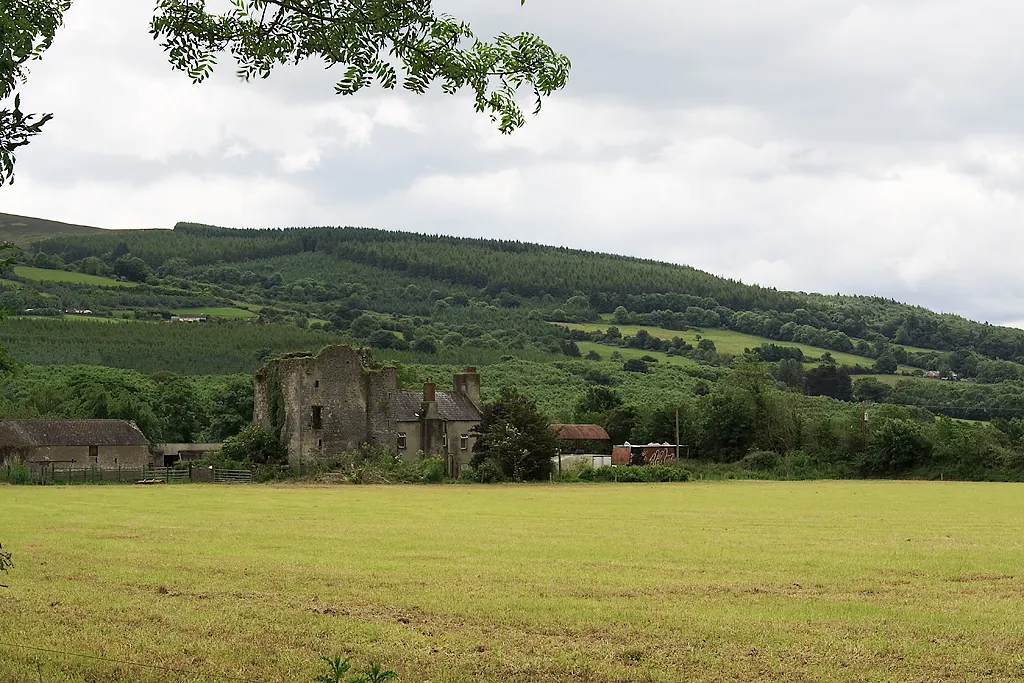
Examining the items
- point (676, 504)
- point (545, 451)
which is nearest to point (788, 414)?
point (545, 451)

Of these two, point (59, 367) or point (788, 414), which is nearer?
point (788, 414)

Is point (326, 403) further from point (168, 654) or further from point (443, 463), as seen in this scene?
point (168, 654)

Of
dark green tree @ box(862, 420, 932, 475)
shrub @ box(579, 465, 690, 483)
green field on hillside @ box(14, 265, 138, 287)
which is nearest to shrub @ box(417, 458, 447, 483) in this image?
shrub @ box(579, 465, 690, 483)

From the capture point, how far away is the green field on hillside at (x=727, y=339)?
174 metres

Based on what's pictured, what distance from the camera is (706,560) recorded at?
22.4 metres

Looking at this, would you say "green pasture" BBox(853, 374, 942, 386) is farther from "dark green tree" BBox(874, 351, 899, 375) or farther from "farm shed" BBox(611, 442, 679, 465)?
"farm shed" BBox(611, 442, 679, 465)

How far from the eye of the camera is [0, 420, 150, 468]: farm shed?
72.9 metres

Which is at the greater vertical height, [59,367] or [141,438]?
[59,367]

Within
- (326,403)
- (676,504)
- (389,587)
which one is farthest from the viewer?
(326,403)

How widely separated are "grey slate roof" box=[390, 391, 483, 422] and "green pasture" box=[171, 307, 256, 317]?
330 feet

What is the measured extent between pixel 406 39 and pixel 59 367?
112 m

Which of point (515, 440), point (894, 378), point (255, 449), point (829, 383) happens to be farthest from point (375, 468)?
point (894, 378)

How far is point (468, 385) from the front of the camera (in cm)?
8044

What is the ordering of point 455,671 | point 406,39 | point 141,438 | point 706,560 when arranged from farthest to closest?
point 141,438
point 706,560
point 455,671
point 406,39
